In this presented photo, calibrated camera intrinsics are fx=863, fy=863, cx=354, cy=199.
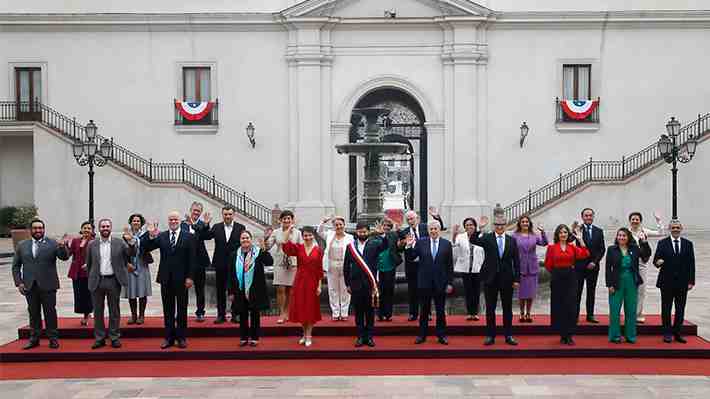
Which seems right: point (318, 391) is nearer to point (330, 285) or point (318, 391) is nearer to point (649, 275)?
point (330, 285)

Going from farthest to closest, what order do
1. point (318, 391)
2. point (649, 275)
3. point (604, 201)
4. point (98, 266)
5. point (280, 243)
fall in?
point (604, 201) < point (649, 275) < point (280, 243) < point (98, 266) < point (318, 391)

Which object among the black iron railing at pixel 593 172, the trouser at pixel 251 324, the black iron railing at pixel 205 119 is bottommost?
the trouser at pixel 251 324

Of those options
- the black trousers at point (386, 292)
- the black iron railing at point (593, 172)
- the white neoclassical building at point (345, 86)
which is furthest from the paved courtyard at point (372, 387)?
the black iron railing at point (593, 172)

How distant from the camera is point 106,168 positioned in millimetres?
30641

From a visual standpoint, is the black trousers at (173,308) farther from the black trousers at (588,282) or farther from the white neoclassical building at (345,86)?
the white neoclassical building at (345,86)

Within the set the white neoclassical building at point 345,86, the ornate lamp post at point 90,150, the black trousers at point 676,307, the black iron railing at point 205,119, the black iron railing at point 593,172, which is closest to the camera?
the black trousers at point 676,307

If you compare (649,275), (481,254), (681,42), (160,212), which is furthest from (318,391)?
(681,42)

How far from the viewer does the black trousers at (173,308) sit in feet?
38.6

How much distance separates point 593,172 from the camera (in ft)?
106

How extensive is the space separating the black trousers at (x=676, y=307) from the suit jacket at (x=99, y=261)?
7.50 meters

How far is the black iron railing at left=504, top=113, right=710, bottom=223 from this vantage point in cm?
3200

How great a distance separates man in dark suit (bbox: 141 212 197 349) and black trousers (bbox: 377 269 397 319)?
290cm

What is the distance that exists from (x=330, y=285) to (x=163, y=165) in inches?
810

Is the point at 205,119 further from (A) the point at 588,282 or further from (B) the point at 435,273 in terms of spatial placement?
(B) the point at 435,273
